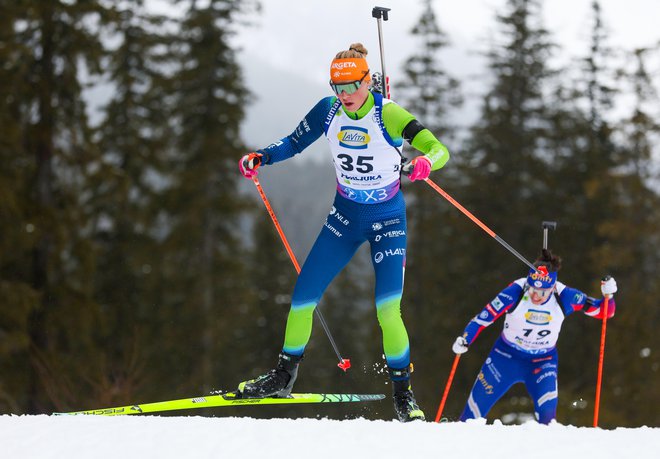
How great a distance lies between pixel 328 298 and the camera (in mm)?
36062

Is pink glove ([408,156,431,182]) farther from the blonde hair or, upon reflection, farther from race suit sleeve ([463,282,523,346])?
race suit sleeve ([463,282,523,346])

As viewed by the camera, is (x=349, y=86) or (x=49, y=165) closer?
(x=349, y=86)

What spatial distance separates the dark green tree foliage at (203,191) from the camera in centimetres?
2041

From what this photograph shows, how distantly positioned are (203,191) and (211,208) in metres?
0.56

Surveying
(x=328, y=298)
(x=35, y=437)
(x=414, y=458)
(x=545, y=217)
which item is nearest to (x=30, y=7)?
(x=35, y=437)

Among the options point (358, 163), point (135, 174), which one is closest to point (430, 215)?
point (135, 174)

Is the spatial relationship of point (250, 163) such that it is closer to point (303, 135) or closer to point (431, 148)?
point (303, 135)

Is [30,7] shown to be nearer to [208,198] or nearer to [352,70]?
[208,198]

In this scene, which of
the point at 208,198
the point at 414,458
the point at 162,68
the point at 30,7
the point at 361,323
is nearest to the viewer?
the point at 414,458

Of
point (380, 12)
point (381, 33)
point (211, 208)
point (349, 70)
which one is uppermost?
point (380, 12)

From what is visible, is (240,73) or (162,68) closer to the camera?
(240,73)

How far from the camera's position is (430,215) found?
24.9 m

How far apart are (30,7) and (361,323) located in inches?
929

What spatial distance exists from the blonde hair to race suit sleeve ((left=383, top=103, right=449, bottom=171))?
16.7 inches
